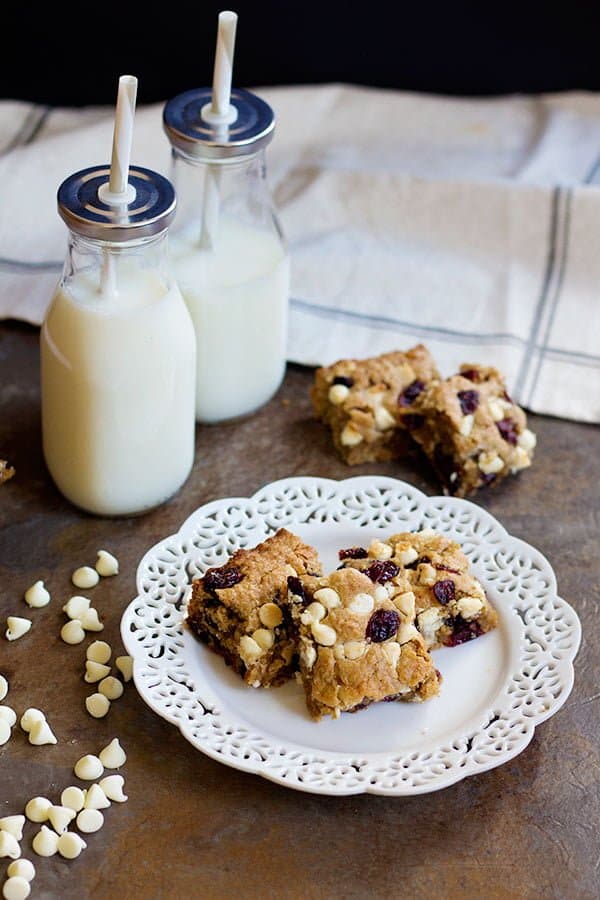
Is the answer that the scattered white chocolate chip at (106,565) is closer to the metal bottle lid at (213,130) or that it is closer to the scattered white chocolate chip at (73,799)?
the scattered white chocolate chip at (73,799)

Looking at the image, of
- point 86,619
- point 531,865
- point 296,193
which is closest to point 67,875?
point 86,619

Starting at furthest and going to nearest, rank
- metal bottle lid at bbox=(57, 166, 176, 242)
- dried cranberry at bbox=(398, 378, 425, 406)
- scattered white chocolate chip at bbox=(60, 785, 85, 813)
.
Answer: dried cranberry at bbox=(398, 378, 425, 406) → metal bottle lid at bbox=(57, 166, 176, 242) → scattered white chocolate chip at bbox=(60, 785, 85, 813)

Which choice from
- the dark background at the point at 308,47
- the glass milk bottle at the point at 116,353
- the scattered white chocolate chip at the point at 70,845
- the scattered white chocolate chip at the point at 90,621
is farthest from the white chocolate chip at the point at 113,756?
the dark background at the point at 308,47

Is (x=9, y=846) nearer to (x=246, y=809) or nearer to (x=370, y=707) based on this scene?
(x=246, y=809)

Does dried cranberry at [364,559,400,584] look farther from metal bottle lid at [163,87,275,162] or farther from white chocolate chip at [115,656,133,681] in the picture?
metal bottle lid at [163,87,275,162]

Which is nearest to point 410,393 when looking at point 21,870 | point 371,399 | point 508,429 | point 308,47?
point 371,399

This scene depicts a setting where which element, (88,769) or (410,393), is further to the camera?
(410,393)

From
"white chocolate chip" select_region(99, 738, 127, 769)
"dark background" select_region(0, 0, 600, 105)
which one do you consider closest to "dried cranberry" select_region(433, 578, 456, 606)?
"white chocolate chip" select_region(99, 738, 127, 769)
